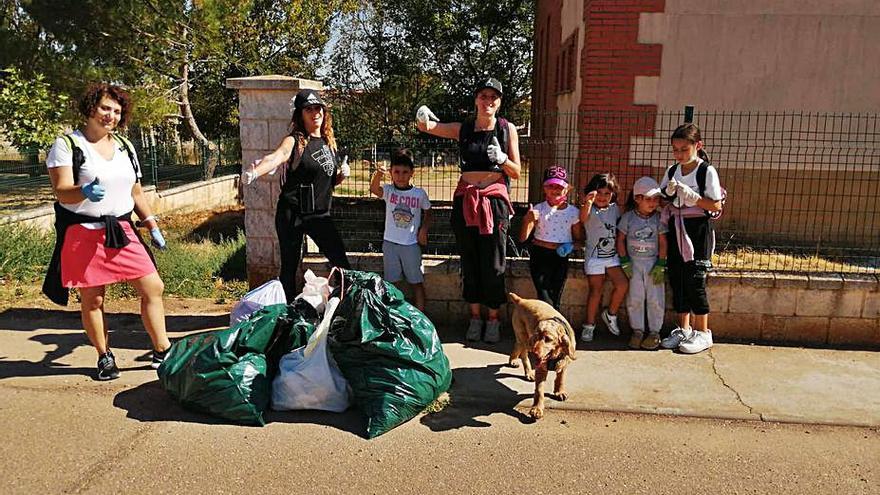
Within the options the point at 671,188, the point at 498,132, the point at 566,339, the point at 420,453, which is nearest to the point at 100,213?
the point at 420,453

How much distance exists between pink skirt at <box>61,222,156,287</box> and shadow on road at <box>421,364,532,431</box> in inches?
84.9

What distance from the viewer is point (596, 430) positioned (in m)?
3.99

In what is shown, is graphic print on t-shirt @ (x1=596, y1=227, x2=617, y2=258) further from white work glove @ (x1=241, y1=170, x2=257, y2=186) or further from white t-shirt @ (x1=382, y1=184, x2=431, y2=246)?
white work glove @ (x1=241, y1=170, x2=257, y2=186)

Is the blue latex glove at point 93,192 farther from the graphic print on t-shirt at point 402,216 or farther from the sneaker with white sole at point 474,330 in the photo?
the sneaker with white sole at point 474,330

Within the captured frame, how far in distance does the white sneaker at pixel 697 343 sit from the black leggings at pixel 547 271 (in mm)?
1020

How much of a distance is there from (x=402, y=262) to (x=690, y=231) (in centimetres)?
217

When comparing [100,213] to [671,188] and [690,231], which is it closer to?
[671,188]

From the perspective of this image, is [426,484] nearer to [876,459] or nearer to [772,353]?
[876,459]

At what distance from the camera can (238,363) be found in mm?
4031

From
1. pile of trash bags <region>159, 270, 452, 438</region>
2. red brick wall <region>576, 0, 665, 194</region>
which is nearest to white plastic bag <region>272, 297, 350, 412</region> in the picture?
pile of trash bags <region>159, 270, 452, 438</region>

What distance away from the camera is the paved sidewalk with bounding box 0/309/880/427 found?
428 cm

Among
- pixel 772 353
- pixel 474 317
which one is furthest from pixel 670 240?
pixel 474 317

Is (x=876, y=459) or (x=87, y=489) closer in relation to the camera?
(x=87, y=489)

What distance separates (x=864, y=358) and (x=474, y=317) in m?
2.92
